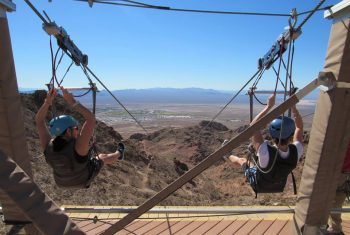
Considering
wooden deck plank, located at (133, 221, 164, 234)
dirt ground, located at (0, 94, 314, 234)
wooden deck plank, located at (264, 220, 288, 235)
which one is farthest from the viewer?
dirt ground, located at (0, 94, 314, 234)

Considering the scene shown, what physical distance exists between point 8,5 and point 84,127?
58.0 inches

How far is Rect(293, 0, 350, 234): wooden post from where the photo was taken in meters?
2.83

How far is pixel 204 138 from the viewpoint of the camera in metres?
40.5

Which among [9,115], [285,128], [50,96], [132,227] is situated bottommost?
[132,227]

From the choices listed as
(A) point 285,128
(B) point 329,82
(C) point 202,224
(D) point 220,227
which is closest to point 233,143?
(B) point 329,82

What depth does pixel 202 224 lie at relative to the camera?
6.21 m

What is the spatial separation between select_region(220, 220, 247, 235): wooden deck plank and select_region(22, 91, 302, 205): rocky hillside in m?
4.89

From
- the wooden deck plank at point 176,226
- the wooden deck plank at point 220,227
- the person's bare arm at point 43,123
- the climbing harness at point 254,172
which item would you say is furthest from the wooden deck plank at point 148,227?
the person's bare arm at point 43,123

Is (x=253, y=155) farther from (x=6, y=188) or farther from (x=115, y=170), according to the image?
(x=115, y=170)

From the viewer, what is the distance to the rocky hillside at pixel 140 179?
38.3 ft

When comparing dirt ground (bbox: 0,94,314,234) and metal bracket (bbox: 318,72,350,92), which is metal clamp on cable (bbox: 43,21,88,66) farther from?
dirt ground (bbox: 0,94,314,234)

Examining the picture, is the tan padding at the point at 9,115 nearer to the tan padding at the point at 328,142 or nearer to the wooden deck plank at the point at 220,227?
the tan padding at the point at 328,142

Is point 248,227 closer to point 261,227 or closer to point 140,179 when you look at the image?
point 261,227

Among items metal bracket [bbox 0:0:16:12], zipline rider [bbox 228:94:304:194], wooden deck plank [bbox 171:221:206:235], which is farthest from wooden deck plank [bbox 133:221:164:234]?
metal bracket [bbox 0:0:16:12]
